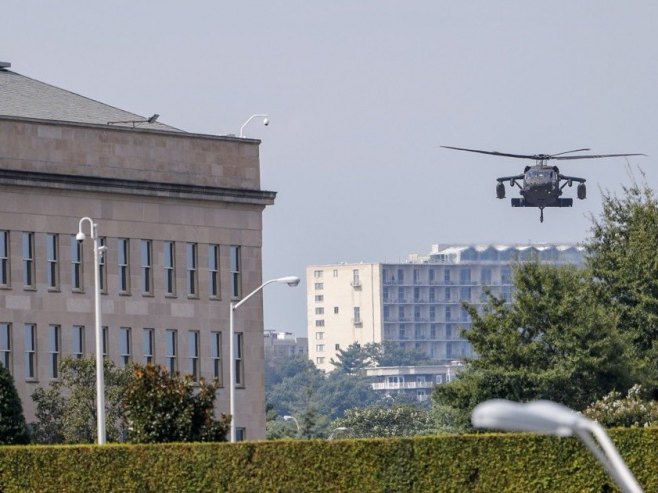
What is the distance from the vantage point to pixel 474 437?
38438 millimetres

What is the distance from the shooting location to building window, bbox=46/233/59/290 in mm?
78688

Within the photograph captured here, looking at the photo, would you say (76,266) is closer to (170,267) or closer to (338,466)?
(170,267)

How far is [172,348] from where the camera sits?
82.8 meters

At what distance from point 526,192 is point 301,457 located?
4709 centimetres

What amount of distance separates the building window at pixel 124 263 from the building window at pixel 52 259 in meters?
2.97

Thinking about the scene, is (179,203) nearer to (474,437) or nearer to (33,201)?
(33,201)

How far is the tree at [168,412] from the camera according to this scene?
46562 millimetres

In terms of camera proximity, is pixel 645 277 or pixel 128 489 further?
pixel 645 277

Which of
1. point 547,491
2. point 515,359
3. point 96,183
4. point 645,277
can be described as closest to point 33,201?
point 96,183

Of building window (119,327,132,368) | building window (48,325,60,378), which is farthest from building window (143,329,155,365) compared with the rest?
building window (48,325,60,378)

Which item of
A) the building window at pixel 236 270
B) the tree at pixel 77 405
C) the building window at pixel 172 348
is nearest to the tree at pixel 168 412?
the tree at pixel 77 405

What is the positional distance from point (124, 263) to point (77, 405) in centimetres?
1342

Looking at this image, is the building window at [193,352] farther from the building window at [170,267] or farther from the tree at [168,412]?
the tree at [168,412]

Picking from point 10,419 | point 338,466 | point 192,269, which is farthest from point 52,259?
point 338,466
